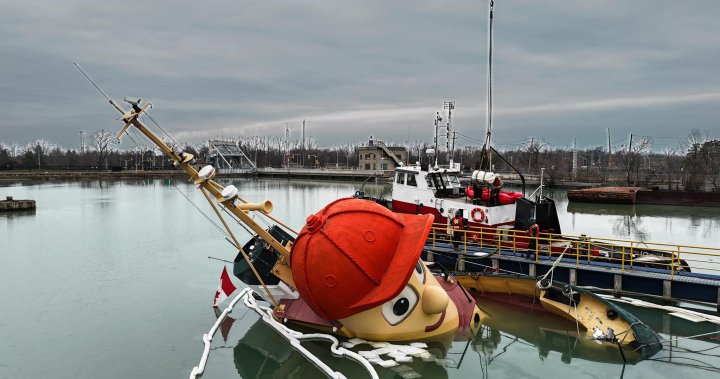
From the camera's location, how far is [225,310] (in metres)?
15.1

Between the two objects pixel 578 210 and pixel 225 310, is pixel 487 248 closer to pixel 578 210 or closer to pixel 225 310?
pixel 225 310

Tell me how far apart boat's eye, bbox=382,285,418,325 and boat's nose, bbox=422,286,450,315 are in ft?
0.89

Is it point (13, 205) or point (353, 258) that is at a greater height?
point (353, 258)

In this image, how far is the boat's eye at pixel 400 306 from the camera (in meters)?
11.6

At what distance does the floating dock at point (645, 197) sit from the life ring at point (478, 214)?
40201mm

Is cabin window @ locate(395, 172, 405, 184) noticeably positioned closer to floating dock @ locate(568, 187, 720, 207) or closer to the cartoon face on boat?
the cartoon face on boat

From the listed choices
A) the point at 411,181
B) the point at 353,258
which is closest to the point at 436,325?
the point at 353,258

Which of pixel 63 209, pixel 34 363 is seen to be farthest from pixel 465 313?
pixel 63 209

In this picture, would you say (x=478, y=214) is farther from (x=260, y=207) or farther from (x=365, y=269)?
(x=260, y=207)

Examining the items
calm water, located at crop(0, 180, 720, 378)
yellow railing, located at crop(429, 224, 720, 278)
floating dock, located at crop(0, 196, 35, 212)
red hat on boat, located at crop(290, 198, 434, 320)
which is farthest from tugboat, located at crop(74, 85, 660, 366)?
floating dock, located at crop(0, 196, 35, 212)

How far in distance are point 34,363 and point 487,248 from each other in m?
Result: 15.1

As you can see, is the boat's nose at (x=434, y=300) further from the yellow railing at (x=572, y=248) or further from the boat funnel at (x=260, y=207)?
the yellow railing at (x=572, y=248)

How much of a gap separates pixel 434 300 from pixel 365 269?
2.22m

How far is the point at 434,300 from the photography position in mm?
11500
